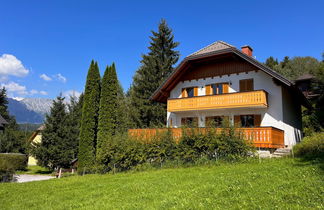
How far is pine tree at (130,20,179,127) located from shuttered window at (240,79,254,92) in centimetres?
1067

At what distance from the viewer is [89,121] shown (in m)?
18.6

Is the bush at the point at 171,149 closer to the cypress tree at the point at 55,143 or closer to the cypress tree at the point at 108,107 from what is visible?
the cypress tree at the point at 108,107

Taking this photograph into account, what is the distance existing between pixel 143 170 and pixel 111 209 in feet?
21.6

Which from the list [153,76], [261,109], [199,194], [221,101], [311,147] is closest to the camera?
[199,194]

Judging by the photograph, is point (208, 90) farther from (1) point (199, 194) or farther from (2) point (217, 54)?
(1) point (199, 194)

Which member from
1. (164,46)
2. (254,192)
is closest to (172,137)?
(254,192)

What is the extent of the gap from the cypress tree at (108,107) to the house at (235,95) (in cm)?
363

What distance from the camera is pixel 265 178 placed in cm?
697

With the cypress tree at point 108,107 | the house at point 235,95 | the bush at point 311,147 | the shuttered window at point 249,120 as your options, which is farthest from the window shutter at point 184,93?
the bush at point 311,147

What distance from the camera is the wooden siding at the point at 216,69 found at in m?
17.4

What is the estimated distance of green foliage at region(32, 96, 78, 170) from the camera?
23734 millimetres

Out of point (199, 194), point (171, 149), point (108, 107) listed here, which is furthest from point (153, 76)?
point (199, 194)

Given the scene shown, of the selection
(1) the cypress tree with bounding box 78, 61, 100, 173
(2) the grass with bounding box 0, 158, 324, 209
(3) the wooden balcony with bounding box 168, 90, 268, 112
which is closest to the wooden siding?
(3) the wooden balcony with bounding box 168, 90, 268, 112

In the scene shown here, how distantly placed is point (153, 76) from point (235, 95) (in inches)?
507
